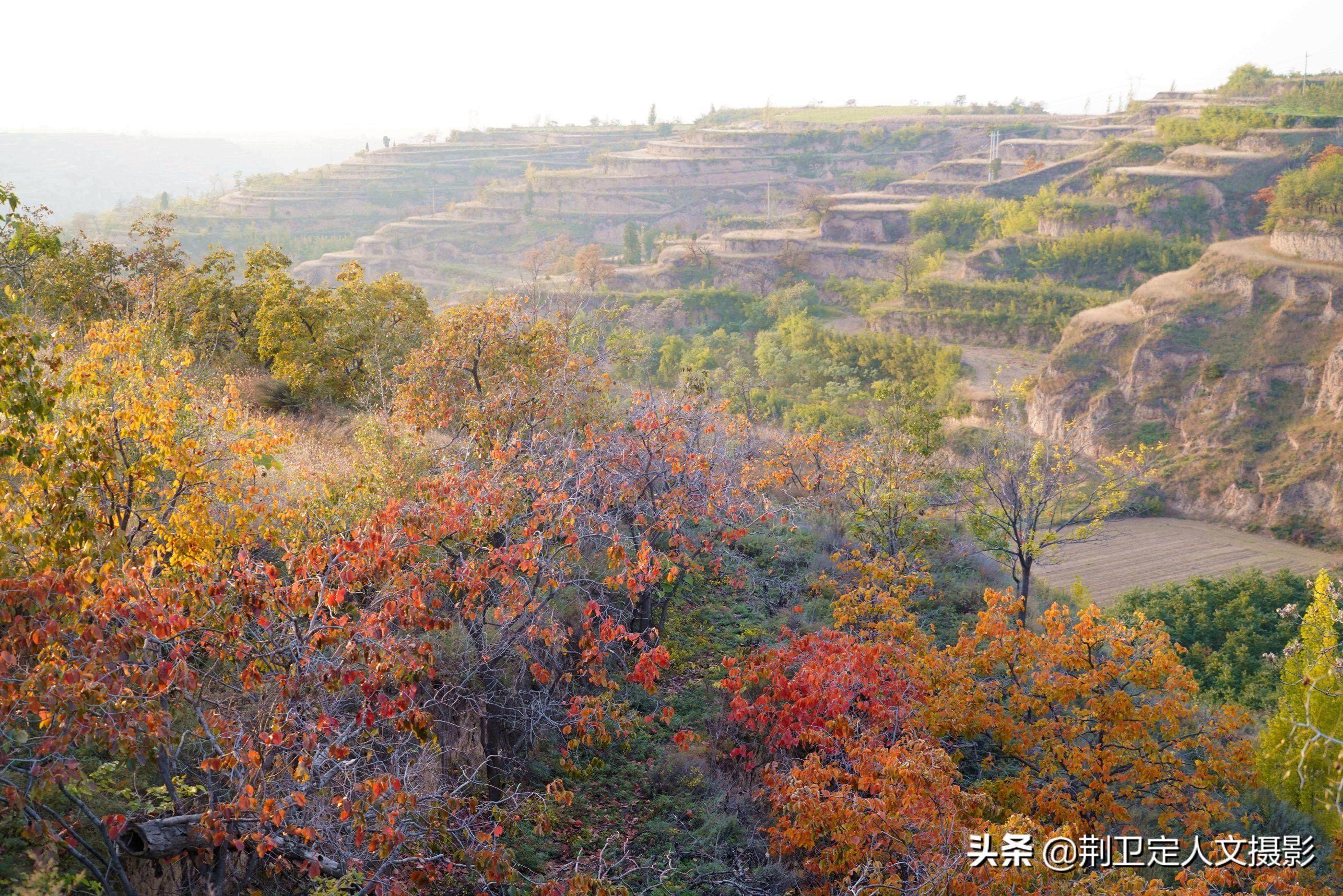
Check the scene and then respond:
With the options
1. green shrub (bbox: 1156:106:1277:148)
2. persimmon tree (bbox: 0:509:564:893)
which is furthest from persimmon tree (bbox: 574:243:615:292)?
persimmon tree (bbox: 0:509:564:893)

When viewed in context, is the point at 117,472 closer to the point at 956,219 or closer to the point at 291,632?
the point at 291,632

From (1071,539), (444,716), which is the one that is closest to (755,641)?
(444,716)

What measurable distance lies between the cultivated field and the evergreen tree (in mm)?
12585

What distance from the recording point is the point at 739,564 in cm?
946

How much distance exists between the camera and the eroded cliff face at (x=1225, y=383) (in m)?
27.7

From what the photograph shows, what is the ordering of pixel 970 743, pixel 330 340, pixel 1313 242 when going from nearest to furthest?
1. pixel 970 743
2. pixel 330 340
3. pixel 1313 242

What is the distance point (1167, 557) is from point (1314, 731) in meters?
18.9

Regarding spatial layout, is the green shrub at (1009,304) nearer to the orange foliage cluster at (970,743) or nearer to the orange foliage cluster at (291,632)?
the orange foliage cluster at (970,743)

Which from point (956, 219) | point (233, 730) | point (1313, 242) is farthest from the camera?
point (956, 219)

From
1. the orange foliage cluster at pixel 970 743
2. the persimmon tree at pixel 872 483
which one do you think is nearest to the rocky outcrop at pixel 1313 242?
the persimmon tree at pixel 872 483

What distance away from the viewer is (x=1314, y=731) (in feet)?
26.0

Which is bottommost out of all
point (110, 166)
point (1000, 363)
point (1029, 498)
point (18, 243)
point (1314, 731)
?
point (1000, 363)

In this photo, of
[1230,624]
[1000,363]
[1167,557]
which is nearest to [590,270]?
[1000,363]

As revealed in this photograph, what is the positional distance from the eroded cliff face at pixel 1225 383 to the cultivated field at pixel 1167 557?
1458 millimetres
